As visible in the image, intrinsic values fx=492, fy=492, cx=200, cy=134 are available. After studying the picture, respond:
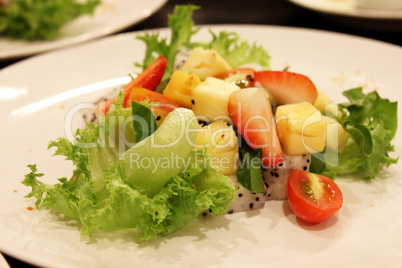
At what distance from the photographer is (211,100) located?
2.48 m

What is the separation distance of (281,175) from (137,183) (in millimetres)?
728

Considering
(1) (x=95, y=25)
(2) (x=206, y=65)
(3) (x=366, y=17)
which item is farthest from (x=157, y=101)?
(3) (x=366, y=17)

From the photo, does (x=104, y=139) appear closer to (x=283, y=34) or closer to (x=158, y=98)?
(x=158, y=98)

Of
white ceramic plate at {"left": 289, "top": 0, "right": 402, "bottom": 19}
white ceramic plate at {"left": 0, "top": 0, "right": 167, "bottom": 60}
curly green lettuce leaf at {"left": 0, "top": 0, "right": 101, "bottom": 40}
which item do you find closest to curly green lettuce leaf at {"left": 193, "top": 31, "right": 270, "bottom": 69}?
white ceramic plate at {"left": 0, "top": 0, "right": 167, "bottom": 60}

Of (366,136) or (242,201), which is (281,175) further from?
(366,136)

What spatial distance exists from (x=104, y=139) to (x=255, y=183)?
0.74m

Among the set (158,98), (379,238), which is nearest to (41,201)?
(158,98)

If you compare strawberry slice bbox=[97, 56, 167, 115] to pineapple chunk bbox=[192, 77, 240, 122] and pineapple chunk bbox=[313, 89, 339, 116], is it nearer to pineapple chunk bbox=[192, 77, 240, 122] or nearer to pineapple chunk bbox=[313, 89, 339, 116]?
pineapple chunk bbox=[192, 77, 240, 122]

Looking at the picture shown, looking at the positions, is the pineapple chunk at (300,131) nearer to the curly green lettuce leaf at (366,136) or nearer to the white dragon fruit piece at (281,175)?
the white dragon fruit piece at (281,175)

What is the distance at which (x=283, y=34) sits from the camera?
155 inches

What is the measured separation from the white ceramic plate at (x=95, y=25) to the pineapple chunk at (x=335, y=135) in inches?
90.3

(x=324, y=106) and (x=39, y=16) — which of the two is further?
(x=39, y=16)

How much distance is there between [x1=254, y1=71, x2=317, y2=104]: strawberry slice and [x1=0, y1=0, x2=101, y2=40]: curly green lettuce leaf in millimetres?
2431

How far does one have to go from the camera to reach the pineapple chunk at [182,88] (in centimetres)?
258
